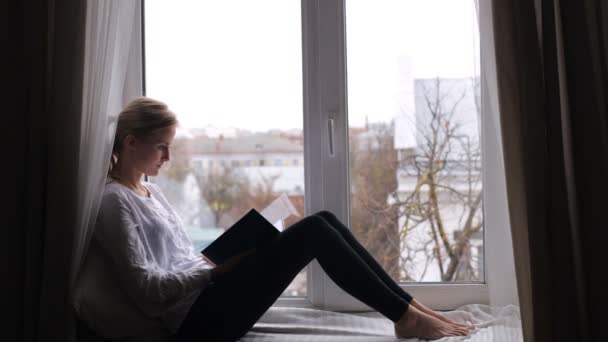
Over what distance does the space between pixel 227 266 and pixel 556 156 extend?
1.02 meters

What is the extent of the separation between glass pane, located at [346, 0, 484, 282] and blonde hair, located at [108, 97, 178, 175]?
0.68 meters

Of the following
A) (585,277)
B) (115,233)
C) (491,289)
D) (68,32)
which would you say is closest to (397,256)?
(491,289)

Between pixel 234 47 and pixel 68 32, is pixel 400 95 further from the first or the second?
pixel 68 32

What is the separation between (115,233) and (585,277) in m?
1.28

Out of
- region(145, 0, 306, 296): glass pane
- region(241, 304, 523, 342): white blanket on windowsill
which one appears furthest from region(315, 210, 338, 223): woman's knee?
region(241, 304, 523, 342): white blanket on windowsill

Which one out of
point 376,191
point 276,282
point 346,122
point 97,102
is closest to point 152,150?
point 97,102

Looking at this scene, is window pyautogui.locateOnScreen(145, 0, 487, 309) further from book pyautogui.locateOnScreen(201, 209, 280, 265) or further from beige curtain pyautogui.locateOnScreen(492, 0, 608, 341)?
beige curtain pyautogui.locateOnScreen(492, 0, 608, 341)

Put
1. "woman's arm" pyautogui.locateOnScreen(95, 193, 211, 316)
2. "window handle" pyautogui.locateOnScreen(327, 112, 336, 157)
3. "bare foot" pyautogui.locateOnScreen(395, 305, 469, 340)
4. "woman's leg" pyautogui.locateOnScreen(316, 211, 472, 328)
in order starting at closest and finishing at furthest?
1. "woman's arm" pyautogui.locateOnScreen(95, 193, 211, 316)
2. "bare foot" pyautogui.locateOnScreen(395, 305, 469, 340)
3. "woman's leg" pyautogui.locateOnScreen(316, 211, 472, 328)
4. "window handle" pyautogui.locateOnScreen(327, 112, 336, 157)

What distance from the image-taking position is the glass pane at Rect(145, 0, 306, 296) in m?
2.06

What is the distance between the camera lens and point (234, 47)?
208 cm

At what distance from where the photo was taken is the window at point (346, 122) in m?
1.99

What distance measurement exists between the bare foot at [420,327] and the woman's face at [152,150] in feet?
2.97

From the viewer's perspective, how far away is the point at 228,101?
6.84 ft

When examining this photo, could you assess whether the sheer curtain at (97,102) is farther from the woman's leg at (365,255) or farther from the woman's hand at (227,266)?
the woman's leg at (365,255)
